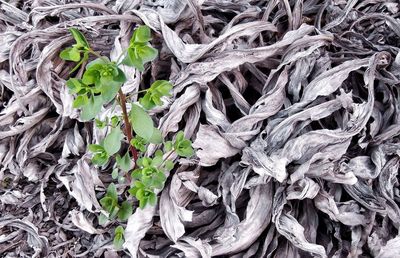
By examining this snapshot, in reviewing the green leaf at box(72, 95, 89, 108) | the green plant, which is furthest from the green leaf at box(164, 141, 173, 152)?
the green leaf at box(72, 95, 89, 108)

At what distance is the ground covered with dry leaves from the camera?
1219 millimetres

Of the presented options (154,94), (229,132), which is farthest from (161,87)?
(229,132)

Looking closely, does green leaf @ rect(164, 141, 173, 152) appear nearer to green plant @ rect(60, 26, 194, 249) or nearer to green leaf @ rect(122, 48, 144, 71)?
green plant @ rect(60, 26, 194, 249)

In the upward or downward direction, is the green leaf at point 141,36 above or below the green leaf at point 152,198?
above

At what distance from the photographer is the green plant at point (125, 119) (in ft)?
3.41

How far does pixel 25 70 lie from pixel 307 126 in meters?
0.75

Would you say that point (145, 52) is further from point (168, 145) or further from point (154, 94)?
point (168, 145)

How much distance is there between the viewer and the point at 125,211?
121cm

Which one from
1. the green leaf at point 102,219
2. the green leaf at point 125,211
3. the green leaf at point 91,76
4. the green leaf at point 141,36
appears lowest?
the green leaf at point 102,219

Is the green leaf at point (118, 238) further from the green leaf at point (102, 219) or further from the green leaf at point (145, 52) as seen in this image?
the green leaf at point (145, 52)

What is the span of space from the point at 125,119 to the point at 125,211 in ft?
0.71

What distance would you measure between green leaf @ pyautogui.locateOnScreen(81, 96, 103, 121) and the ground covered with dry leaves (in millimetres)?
222

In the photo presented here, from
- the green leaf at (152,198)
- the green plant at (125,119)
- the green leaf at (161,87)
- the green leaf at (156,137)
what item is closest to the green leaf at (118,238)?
the green plant at (125,119)

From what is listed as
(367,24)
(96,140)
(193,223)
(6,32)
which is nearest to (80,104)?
(96,140)
